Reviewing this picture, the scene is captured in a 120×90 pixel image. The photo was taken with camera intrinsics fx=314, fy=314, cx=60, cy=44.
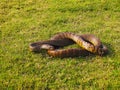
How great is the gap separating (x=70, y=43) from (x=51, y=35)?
597 mm

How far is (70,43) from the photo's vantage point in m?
6.61

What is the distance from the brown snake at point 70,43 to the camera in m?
5.96

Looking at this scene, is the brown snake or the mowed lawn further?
the brown snake

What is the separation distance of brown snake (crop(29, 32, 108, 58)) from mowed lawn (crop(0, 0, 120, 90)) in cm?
11

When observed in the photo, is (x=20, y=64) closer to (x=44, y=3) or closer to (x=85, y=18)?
(x=85, y=18)

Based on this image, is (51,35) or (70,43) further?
(51,35)

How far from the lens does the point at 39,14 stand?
8320mm

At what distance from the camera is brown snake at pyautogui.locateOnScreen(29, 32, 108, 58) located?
5.96 meters

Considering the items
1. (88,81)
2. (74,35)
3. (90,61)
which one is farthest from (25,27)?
(88,81)

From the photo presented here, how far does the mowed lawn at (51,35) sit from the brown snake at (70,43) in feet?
0.36

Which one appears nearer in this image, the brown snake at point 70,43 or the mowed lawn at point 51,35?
the mowed lawn at point 51,35

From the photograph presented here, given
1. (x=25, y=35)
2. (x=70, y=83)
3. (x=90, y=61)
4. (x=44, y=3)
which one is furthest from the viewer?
(x=44, y=3)

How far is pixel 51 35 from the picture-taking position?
7.01 metres

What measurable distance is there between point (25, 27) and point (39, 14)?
941 millimetres
